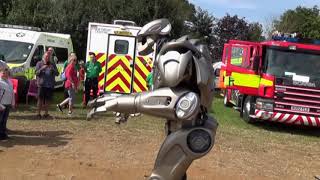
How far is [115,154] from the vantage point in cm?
955

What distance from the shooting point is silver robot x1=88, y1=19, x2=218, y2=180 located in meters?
5.02

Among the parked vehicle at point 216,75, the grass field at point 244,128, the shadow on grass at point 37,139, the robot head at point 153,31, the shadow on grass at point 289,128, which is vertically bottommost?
the shadow on grass at point 289,128

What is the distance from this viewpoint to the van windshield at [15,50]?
17.1 metres

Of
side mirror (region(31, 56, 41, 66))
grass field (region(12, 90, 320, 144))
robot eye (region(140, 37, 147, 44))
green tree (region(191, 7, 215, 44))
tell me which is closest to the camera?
robot eye (region(140, 37, 147, 44))

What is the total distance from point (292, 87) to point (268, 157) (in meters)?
4.48

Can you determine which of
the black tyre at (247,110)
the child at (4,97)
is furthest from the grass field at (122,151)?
the black tyre at (247,110)

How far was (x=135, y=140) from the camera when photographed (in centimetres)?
1093

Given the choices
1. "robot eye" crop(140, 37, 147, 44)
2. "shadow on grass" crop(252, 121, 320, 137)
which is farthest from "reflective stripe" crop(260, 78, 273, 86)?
"robot eye" crop(140, 37, 147, 44)

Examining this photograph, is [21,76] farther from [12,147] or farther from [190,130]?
[190,130]

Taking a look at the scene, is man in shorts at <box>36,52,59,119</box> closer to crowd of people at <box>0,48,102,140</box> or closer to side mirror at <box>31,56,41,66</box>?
crowd of people at <box>0,48,102,140</box>

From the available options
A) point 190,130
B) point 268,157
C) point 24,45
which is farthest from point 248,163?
point 24,45

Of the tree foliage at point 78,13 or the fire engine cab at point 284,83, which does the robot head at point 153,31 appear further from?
the tree foliage at point 78,13

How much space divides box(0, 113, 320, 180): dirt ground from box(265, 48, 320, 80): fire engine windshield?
95.7 inches

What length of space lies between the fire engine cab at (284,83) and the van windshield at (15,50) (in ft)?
21.6
